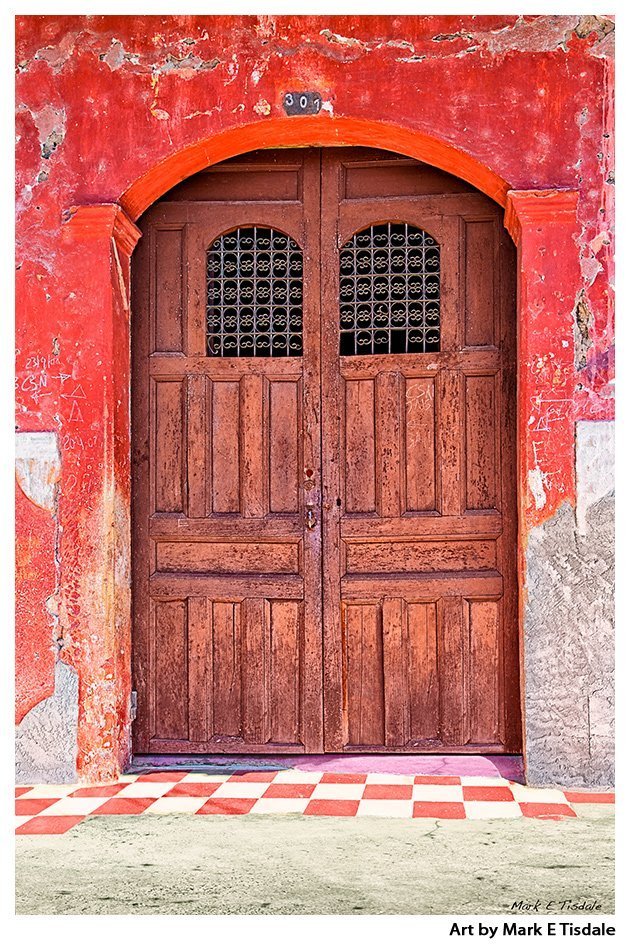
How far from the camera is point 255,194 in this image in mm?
4980

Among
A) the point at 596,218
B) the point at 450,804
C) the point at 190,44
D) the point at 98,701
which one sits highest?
the point at 190,44

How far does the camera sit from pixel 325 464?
4.89m

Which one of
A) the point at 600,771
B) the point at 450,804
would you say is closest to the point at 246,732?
the point at 450,804

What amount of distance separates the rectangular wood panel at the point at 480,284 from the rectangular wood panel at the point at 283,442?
92 cm

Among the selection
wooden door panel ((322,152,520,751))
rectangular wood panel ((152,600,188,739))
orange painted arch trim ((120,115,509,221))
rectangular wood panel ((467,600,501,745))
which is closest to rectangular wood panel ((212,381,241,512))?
wooden door panel ((322,152,520,751))

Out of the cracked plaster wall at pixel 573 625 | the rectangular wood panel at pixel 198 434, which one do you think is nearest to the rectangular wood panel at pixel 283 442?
the rectangular wood panel at pixel 198 434

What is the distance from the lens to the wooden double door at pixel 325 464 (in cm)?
479

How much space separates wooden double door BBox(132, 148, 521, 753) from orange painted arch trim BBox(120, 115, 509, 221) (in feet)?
0.49

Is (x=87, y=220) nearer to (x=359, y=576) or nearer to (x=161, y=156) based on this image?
(x=161, y=156)

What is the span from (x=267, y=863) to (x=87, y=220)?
2.94m

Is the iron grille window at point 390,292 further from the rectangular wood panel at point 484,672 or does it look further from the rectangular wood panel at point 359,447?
the rectangular wood panel at point 484,672

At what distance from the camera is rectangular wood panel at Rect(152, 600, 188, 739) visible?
4.89 m

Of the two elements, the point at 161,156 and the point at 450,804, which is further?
the point at 161,156

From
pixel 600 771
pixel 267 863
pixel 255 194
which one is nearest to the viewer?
pixel 267 863
